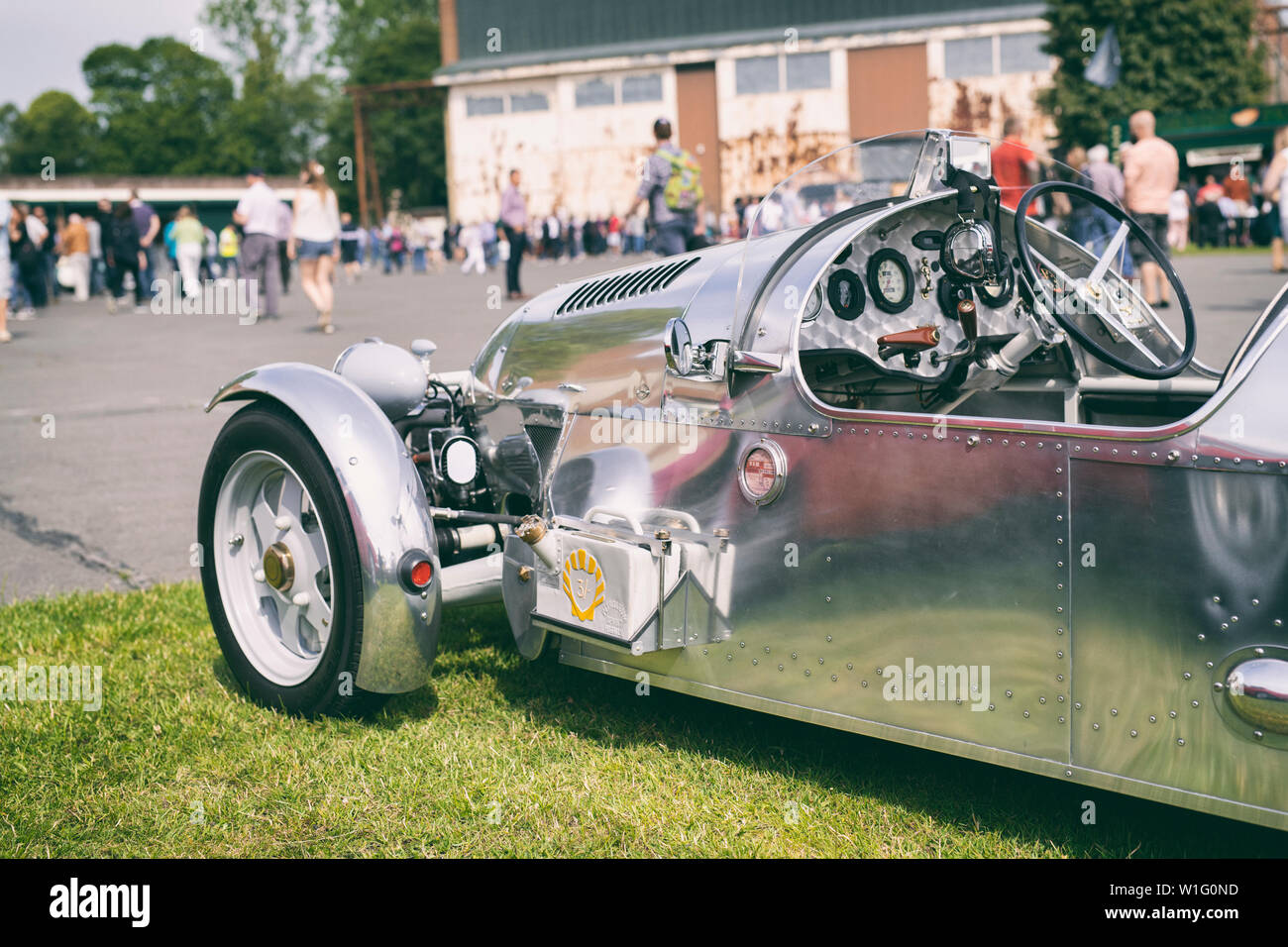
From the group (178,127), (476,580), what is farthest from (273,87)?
(476,580)

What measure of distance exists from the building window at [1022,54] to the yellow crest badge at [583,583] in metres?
49.0

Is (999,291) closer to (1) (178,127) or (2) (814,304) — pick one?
(2) (814,304)

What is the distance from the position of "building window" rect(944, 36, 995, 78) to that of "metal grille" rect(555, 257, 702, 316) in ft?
160

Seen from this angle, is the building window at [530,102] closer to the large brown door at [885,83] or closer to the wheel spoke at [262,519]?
the large brown door at [885,83]

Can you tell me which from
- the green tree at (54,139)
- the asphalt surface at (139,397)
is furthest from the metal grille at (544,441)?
the green tree at (54,139)

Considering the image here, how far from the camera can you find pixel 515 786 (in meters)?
3.23

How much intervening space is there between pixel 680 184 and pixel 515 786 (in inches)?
341

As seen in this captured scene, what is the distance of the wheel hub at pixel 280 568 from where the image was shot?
12.3ft

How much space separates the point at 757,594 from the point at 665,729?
2.39ft

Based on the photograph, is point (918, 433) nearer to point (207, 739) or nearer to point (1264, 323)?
point (1264, 323)

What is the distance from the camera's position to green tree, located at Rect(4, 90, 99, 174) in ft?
263

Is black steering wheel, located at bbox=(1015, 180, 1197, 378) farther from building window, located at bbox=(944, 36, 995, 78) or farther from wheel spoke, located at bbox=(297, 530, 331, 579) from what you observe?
building window, located at bbox=(944, 36, 995, 78)

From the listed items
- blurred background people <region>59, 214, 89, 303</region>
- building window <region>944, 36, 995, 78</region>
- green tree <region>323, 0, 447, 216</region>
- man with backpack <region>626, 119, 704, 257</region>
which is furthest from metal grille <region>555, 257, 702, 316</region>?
green tree <region>323, 0, 447, 216</region>

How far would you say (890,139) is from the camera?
349 cm
